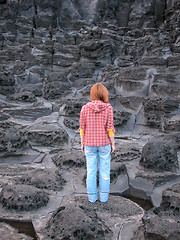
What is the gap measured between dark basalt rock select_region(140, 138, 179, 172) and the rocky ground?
0.02 metres

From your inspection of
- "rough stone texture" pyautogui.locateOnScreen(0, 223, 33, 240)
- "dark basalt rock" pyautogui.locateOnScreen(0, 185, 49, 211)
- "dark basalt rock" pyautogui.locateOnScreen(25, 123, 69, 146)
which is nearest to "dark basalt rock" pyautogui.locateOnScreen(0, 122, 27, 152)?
"dark basalt rock" pyautogui.locateOnScreen(25, 123, 69, 146)

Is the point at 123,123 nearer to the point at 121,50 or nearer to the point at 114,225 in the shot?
the point at 114,225

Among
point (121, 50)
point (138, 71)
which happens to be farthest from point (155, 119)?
point (121, 50)

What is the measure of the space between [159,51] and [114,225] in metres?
10.2

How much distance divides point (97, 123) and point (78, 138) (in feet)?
11.8

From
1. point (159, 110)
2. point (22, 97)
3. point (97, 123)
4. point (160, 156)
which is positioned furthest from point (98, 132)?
point (22, 97)

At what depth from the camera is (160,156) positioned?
4.64 metres

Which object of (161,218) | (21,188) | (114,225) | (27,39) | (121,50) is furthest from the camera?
(27,39)

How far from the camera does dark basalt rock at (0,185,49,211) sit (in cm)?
362

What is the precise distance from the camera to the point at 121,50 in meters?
15.7

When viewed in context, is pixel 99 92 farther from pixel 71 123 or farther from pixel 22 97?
pixel 22 97

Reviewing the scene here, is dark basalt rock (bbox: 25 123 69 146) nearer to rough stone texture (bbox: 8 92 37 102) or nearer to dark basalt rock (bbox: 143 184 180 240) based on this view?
dark basalt rock (bbox: 143 184 180 240)

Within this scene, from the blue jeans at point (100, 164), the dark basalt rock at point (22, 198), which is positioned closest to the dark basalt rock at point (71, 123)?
the dark basalt rock at point (22, 198)

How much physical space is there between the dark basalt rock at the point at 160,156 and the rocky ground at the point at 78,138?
0.02 m
